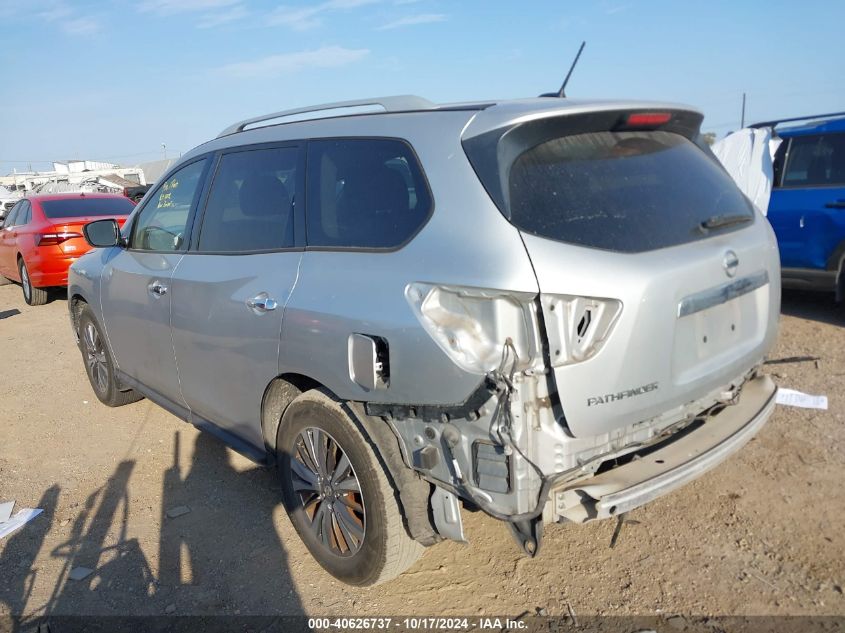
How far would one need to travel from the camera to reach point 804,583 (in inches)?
→ 109

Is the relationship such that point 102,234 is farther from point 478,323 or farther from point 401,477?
point 478,323

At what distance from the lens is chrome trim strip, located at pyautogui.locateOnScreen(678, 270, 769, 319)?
236 cm

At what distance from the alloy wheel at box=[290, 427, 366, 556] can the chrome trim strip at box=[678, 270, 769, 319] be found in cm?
143

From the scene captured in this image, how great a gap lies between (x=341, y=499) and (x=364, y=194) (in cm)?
131

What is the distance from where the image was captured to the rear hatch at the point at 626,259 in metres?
2.17

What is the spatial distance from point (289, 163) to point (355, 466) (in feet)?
4.80

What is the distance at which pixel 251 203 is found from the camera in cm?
340

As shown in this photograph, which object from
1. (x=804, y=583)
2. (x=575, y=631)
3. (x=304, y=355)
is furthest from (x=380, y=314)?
(x=804, y=583)

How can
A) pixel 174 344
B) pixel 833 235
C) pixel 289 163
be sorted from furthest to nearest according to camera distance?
1. pixel 833 235
2. pixel 174 344
3. pixel 289 163

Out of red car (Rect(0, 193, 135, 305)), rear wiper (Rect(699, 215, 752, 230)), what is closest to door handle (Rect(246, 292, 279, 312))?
rear wiper (Rect(699, 215, 752, 230))

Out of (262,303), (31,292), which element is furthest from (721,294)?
(31,292)

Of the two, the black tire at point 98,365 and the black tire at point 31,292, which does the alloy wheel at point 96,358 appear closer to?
the black tire at point 98,365

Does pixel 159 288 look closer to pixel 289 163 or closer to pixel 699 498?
pixel 289 163

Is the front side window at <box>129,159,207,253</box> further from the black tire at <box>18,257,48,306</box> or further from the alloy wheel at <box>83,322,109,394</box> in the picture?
the black tire at <box>18,257,48,306</box>
